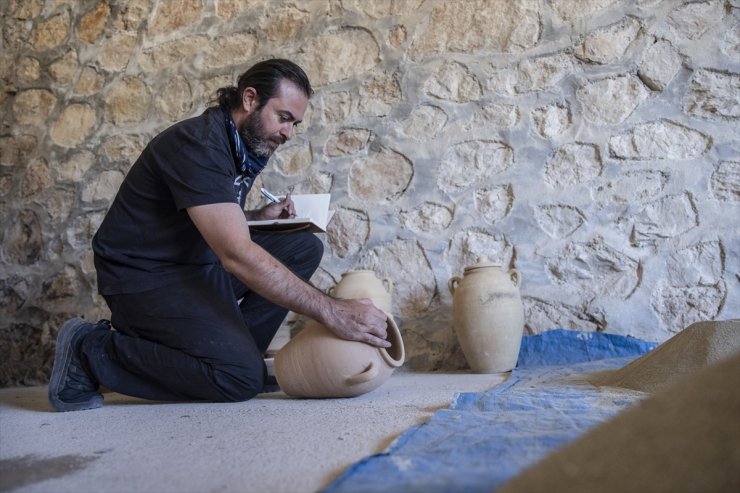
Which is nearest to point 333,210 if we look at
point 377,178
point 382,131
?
point 377,178

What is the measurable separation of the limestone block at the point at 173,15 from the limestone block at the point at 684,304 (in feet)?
9.25

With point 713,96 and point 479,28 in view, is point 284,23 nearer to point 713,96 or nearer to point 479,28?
point 479,28

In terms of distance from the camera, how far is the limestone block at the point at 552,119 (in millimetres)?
2750

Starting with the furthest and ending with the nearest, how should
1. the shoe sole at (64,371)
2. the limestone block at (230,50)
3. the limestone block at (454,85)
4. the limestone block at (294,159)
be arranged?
the limestone block at (230,50) < the limestone block at (294,159) < the limestone block at (454,85) < the shoe sole at (64,371)

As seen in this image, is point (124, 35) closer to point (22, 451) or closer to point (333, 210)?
point (333, 210)

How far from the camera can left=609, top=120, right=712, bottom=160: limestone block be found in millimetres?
2572

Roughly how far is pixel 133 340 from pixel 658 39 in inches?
97.8

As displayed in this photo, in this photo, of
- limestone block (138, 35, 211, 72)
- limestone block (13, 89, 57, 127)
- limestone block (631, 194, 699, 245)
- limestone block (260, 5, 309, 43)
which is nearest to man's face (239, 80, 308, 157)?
limestone block (260, 5, 309, 43)

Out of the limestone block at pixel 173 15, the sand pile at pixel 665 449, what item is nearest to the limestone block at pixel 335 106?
the limestone block at pixel 173 15

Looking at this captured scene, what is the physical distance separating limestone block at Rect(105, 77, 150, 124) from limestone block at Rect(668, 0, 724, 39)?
108 inches

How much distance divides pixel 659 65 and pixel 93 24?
316cm

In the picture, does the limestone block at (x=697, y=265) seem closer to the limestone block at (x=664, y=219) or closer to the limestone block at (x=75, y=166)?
the limestone block at (x=664, y=219)

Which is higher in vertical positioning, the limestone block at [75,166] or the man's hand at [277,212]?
the limestone block at [75,166]

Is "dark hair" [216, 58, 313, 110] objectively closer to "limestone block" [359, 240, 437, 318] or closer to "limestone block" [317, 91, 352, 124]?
"limestone block" [317, 91, 352, 124]
